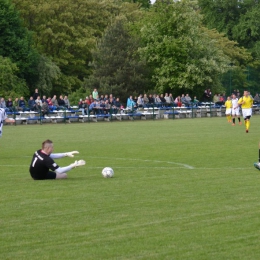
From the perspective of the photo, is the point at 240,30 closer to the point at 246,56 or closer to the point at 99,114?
the point at 246,56

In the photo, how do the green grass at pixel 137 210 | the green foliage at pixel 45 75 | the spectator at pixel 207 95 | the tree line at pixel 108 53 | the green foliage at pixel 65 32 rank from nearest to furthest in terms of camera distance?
the green grass at pixel 137 210, the spectator at pixel 207 95, the tree line at pixel 108 53, the green foliage at pixel 45 75, the green foliage at pixel 65 32

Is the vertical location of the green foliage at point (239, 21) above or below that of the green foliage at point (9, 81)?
above

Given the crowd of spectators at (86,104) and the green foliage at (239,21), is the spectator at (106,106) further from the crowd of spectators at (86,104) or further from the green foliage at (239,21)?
the green foliage at (239,21)

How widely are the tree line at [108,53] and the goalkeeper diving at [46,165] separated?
45.3m

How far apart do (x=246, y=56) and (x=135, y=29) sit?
73.1 feet

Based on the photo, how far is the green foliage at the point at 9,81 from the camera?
60388 mm

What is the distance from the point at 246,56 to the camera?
93.5 m

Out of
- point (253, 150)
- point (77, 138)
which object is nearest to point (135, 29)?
point (77, 138)

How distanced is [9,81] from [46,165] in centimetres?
4764

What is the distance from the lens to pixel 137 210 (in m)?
11.4

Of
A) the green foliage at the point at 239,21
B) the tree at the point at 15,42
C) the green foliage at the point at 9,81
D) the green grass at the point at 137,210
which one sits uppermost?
the green foliage at the point at 239,21

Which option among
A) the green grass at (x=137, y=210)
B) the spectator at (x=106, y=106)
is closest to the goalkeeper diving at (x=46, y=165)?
the green grass at (x=137, y=210)

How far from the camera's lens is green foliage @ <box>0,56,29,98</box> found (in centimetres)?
6039

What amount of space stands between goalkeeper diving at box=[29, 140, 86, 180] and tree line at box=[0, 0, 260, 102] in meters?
45.3
